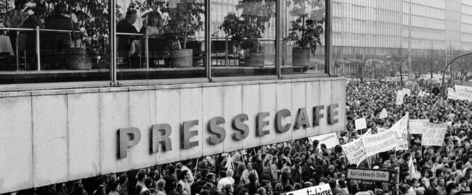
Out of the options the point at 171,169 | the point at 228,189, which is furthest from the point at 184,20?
the point at 171,169

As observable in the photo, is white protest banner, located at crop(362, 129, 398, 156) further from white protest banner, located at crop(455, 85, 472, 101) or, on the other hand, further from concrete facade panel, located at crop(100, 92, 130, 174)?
white protest banner, located at crop(455, 85, 472, 101)

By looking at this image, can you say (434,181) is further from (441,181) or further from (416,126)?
(416,126)

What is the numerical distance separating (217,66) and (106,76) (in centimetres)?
280

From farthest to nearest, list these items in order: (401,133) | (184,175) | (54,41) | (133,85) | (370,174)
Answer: (401,133)
(184,175)
(370,174)
(133,85)
(54,41)

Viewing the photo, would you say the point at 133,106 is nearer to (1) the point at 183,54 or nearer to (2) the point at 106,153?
(2) the point at 106,153

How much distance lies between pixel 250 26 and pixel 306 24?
2.01m

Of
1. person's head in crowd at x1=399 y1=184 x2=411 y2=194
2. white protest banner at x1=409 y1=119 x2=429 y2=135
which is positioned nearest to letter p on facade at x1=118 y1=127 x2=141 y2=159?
person's head in crowd at x1=399 y1=184 x2=411 y2=194

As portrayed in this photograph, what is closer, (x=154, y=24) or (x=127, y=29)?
(x=127, y=29)

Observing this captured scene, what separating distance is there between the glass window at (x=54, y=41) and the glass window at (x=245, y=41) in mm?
2857

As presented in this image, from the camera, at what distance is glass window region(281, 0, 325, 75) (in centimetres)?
1517

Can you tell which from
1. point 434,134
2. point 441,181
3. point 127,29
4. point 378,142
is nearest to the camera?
point 127,29

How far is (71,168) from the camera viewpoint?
395 inches

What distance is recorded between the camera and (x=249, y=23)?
13961 mm

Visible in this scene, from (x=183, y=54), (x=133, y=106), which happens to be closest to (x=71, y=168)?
(x=133, y=106)
